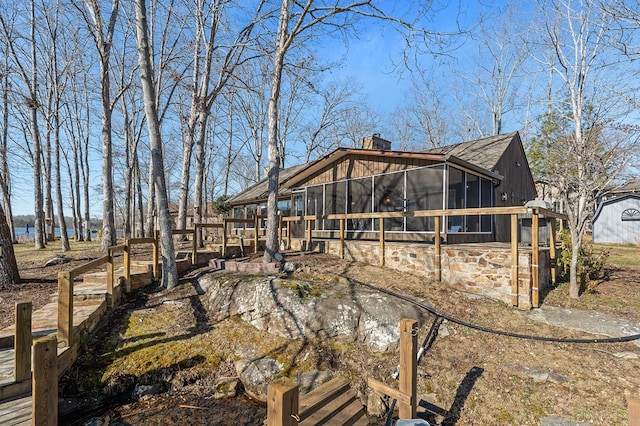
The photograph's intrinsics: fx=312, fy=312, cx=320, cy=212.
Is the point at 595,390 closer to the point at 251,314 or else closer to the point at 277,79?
the point at 251,314

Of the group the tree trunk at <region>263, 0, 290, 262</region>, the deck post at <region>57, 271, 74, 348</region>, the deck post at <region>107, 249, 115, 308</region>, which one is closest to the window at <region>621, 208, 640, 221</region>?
the tree trunk at <region>263, 0, 290, 262</region>

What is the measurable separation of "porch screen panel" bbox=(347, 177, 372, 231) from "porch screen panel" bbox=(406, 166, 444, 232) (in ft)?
4.94

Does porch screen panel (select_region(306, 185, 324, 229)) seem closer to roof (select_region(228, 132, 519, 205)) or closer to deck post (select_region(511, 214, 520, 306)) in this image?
roof (select_region(228, 132, 519, 205))

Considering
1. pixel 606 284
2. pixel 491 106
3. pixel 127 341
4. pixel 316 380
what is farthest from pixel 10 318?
pixel 491 106

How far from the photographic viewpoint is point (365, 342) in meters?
4.91

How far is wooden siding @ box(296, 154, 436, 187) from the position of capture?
9.32 metres

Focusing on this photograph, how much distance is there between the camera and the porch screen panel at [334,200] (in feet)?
36.6

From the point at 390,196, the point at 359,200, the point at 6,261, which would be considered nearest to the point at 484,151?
the point at 390,196

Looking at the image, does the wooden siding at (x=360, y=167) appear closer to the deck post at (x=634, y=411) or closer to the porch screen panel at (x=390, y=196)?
the porch screen panel at (x=390, y=196)

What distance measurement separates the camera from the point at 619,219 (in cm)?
1862

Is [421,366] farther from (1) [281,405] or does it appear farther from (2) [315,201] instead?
(2) [315,201]

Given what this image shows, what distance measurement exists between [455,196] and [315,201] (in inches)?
206

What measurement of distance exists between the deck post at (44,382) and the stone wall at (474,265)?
6126mm

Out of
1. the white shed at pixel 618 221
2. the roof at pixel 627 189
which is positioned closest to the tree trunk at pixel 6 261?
the roof at pixel 627 189
